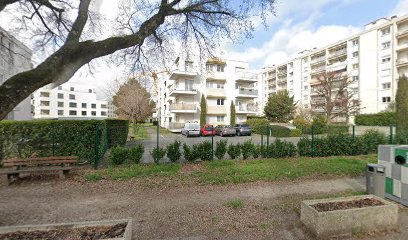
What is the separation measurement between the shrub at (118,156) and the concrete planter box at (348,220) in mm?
6410

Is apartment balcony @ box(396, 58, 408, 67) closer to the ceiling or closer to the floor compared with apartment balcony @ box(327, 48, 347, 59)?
closer to the floor

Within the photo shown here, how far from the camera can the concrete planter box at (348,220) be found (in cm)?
335

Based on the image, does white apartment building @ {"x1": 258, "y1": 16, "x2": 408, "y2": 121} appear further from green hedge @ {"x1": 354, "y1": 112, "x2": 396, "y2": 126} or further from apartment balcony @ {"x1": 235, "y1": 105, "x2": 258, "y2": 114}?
apartment balcony @ {"x1": 235, "y1": 105, "x2": 258, "y2": 114}

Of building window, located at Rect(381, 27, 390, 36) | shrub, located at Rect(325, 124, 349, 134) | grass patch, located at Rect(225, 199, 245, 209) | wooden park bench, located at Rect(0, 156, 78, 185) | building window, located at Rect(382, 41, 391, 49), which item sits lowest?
grass patch, located at Rect(225, 199, 245, 209)

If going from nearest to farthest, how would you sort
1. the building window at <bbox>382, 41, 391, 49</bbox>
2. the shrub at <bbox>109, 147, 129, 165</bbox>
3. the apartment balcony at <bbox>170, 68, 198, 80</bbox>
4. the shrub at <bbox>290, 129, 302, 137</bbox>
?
the shrub at <bbox>109, 147, 129, 165</bbox> → the shrub at <bbox>290, 129, 302, 137</bbox> → the apartment balcony at <bbox>170, 68, 198, 80</bbox> → the building window at <bbox>382, 41, 391, 49</bbox>

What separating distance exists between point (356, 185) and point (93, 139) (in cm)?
914

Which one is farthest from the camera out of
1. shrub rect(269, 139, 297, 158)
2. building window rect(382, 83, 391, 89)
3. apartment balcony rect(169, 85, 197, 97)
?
building window rect(382, 83, 391, 89)

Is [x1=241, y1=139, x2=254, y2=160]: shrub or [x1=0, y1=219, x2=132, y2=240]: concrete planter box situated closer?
[x1=0, y1=219, x2=132, y2=240]: concrete planter box

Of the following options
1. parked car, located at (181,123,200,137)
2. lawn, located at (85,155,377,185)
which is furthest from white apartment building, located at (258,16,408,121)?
lawn, located at (85,155,377,185)

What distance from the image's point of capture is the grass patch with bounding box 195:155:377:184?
6591mm

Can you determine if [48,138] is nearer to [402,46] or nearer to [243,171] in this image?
[243,171]

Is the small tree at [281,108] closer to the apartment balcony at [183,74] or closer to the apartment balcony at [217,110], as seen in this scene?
the apartment balcony at [217,110]

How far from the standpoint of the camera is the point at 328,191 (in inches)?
224

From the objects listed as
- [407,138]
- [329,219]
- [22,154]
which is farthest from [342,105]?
[22,154]
